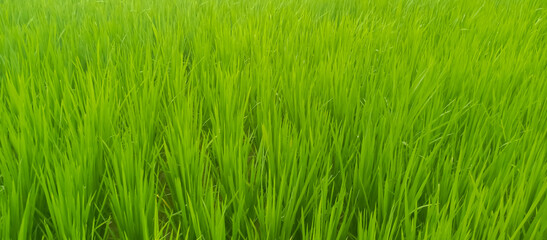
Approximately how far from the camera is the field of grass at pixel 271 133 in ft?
1.98

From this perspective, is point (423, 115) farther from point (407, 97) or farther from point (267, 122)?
point (267, 122)

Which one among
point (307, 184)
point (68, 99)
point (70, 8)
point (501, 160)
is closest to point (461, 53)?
point (501, 160)

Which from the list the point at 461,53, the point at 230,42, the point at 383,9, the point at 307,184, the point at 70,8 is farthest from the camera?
the point at 383,9

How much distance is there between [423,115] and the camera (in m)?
0.92

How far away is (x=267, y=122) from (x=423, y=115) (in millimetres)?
345

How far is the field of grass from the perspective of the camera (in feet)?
1.98

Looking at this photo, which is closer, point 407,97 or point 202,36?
point 407,97

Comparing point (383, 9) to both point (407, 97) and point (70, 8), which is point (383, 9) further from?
point (70, 8)

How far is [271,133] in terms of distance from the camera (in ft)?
2.74

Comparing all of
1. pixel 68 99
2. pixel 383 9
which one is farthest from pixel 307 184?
pixel 383 9

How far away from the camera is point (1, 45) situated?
1.29m

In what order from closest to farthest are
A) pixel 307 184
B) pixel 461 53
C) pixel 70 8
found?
pixel 307 184 < pixel 461 53 < pixel 70 8

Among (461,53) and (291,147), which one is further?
(461,53)

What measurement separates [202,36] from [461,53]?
2.76ft
